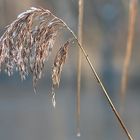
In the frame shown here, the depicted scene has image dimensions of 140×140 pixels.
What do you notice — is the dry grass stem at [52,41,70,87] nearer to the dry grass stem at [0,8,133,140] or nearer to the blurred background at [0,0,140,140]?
the dry grass stem at [0,8,133,140]

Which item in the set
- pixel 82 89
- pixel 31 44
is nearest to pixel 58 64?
pixel 31 44

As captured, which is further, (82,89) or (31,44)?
(82,89)

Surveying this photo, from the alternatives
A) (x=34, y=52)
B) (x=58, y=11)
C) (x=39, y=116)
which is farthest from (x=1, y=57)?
(x=58, y=11)

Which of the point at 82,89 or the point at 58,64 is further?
the point at 82,89

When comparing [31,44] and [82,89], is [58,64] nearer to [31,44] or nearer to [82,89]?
[31,44]

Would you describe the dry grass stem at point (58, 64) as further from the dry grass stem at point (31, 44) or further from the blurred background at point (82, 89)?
the blurred background at point (82, 89)

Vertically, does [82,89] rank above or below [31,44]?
below

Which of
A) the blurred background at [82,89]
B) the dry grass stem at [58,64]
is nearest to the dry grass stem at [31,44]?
the dry grass stem at [58,64]
